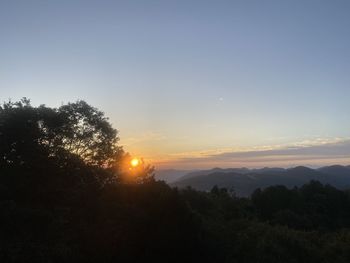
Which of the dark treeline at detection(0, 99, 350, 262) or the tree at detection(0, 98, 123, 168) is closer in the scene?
the dark treeline at detection(0, 99, 350, 262)

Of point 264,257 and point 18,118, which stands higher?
point 18,118

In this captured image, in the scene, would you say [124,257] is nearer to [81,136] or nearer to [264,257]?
[264,257]

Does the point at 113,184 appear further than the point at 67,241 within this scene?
Yes

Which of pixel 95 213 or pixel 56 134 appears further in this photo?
pixel 56 134

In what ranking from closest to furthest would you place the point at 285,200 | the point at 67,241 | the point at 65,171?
1. the point at 67,241
2. the point at 65,171
3. the point at 285,200

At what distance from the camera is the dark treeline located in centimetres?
2805

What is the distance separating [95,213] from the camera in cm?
3216

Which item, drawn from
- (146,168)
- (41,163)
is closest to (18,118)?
(41,163)

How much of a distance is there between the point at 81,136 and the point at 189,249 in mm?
16293

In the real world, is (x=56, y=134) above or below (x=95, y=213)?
above

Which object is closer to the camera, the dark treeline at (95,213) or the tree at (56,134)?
the dark treeline at (95,213)

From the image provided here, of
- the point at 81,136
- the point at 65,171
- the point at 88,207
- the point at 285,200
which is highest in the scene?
the point at 81,136

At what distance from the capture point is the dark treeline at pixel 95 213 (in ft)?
92.0

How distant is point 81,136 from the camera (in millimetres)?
40469
